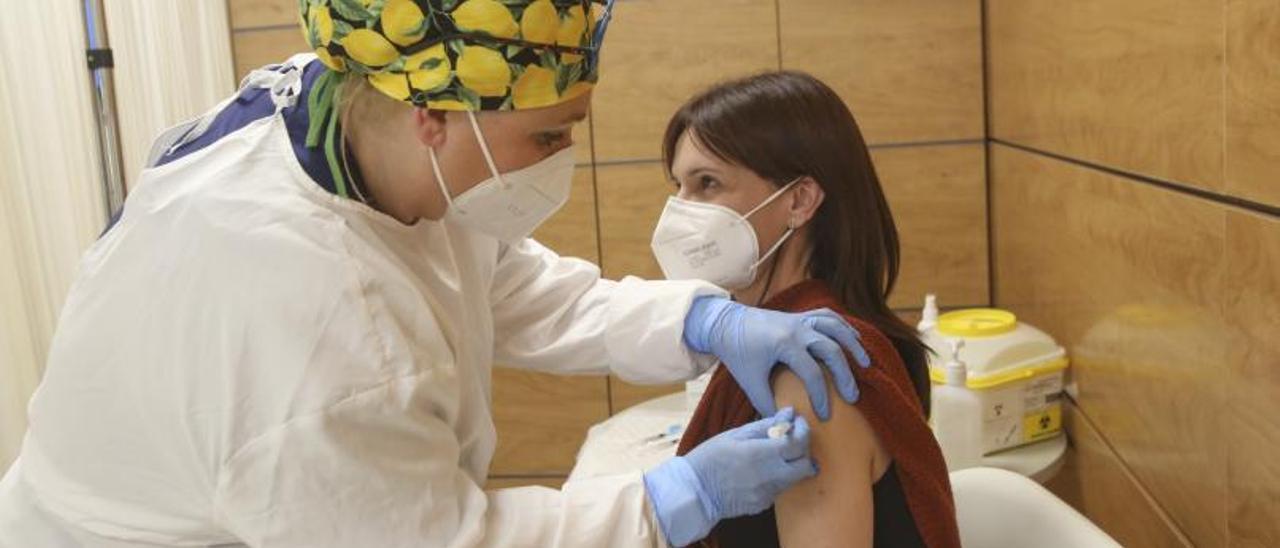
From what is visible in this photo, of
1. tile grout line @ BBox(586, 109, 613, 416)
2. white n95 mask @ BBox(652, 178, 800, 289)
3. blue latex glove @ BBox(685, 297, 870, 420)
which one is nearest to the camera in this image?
blue latex glove @ BBox(685, 297, 870, 420)

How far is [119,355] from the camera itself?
1089 mm

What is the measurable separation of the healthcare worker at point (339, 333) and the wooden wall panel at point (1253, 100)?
0.48 metres

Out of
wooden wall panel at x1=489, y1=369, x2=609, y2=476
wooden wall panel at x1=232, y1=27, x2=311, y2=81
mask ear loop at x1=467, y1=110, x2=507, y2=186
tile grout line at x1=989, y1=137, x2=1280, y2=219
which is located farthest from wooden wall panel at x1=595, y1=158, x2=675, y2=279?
mask ear loop at x1=467, y1=110, x2=507, y2=186

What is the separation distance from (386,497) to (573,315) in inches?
27.6

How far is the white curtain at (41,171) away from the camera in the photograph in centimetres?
200

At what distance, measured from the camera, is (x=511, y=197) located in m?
1.27

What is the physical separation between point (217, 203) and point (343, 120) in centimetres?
17

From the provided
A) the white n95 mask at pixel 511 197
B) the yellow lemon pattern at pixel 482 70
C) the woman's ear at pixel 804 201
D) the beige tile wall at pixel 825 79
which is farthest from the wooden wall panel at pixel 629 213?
the yellow lemon pattern at pixel 482 70

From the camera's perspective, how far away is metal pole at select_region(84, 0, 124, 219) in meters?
2.33

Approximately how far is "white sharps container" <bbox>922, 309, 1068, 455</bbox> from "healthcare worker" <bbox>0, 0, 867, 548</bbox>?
0.89 meters

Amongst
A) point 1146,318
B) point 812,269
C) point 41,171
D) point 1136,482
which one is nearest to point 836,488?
point 812,269

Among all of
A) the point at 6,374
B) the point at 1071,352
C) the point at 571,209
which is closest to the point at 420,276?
the point at 6,374

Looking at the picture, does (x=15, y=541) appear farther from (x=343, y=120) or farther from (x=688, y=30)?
(x=688, y=30)

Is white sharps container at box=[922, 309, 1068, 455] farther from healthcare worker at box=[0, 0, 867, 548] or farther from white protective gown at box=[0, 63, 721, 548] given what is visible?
white protective gown at box=[0, 63, 721, 548]
